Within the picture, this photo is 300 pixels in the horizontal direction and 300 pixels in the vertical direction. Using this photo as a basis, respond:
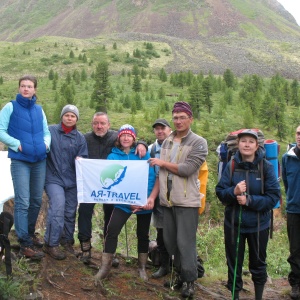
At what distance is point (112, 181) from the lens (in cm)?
461

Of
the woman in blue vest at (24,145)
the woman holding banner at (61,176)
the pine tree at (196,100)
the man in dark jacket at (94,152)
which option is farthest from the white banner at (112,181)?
the pine tree at (196,100)

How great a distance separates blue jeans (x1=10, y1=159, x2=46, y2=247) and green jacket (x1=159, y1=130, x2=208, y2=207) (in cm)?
139

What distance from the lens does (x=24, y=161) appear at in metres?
4.21

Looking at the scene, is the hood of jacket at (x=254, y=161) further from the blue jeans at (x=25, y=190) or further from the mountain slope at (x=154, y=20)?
the mountain slope at (x=154, y=20)

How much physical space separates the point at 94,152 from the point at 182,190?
133cm

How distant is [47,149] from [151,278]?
6.33ft

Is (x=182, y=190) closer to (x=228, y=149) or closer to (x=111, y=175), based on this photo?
(x=228, y=149)

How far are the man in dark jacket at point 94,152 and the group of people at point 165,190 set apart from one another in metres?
0.02

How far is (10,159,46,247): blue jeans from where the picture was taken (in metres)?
4.19

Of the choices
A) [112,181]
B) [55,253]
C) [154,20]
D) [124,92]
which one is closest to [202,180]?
[112,181]

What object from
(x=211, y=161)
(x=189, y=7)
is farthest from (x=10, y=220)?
(x=189, y=7)

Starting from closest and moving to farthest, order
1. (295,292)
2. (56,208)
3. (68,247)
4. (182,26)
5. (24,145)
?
(24,145) < (56,208) < (295,292) < (68,247) < (182,26)

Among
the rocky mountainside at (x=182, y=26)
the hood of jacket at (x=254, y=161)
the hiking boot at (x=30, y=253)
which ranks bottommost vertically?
the hiking boot at (x=30, y=253)

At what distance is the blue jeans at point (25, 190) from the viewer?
13.8 feet
